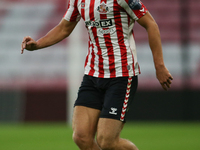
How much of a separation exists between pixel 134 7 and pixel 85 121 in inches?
42.1

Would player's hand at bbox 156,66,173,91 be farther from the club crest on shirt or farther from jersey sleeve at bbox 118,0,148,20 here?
the club crest on shirt

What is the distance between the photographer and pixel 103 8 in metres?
3.61

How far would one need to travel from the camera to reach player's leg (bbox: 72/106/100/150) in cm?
356

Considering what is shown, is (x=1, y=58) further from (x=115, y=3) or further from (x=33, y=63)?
(x=115, y=3)

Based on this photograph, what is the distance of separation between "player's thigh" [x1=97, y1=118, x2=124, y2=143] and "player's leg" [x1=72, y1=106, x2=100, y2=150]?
116 mm

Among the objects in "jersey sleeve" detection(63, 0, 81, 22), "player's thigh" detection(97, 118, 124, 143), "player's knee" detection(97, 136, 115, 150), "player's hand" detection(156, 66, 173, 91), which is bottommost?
"player's knee" detection(97, 136, 115, 150)

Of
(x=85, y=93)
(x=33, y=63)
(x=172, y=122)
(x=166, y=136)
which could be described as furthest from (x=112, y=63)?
(x=33, y=63)

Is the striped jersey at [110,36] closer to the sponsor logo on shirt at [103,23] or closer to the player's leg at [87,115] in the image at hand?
the sponsor logo on shirt at [103,23]

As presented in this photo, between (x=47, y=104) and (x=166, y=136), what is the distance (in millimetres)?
4092

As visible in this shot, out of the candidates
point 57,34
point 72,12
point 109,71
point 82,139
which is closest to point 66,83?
point 57,34

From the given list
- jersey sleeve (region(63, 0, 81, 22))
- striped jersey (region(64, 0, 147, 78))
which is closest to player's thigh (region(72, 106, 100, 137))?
striped jersey (region(64, 0, 147, 78))

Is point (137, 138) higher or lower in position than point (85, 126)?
lower

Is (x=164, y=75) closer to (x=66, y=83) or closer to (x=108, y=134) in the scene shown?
(x=108, y=134)

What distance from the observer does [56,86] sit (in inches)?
444
